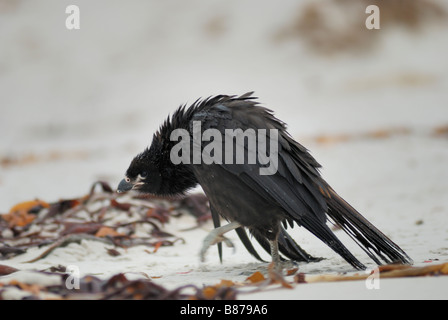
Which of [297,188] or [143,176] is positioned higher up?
[143,176]

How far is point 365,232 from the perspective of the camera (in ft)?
13.9

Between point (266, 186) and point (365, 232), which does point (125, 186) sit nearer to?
point (266, 186)

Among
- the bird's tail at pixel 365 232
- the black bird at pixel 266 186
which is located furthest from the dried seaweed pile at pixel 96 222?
the bird's tail at pixel 365 232

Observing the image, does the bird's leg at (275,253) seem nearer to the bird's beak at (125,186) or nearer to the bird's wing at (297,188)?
the bird's wing at (297,188)

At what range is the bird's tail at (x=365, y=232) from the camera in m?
4.18

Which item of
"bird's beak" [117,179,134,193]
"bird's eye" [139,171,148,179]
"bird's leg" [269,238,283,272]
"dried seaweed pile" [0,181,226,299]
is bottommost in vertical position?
"bird's leg" [269,238,283,272]

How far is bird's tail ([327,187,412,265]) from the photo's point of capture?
13.7ft

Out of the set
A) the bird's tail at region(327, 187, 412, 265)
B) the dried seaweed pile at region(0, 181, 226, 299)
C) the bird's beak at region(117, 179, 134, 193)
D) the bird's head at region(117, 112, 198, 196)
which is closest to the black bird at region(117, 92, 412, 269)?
the bird's tail at region(327, 187, 412, 265)

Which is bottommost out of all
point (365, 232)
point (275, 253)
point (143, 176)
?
point (275, 253)

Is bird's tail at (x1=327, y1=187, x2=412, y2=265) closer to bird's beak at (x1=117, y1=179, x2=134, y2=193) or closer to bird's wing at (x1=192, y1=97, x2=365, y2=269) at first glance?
bird's wing at (x1=192, y1=97, x2=365, y2=269)

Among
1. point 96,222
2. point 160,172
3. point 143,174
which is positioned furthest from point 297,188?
point 96,222

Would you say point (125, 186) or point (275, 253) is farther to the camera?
point (125, 186)

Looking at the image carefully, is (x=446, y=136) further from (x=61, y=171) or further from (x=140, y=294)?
(x=140, y=294)
